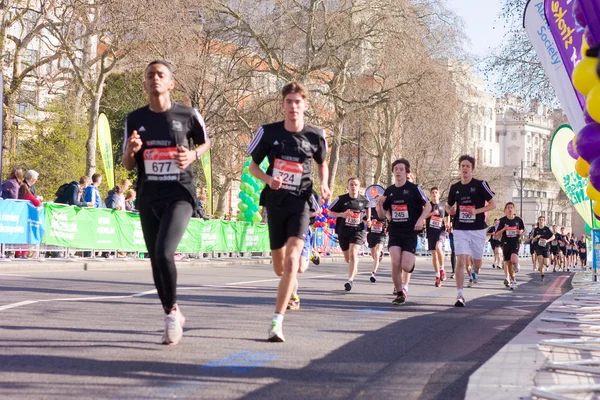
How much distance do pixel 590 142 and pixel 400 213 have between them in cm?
805

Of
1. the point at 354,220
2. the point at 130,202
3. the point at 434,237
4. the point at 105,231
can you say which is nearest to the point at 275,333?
the point at 354,220

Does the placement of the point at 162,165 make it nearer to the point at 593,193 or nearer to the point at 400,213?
the point at 593,193

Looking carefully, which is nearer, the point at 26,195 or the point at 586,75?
the point at 586,75

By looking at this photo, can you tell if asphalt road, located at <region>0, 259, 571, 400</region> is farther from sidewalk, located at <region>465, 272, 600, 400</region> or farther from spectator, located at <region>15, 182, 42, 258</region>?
spectator, located at <region>15, 182, 42, 258</region>

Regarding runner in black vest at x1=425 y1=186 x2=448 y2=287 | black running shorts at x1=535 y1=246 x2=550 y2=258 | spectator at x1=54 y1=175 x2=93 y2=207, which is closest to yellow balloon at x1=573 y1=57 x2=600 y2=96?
runner in black vest at x1=425 y1=186 x2=448 y2=287

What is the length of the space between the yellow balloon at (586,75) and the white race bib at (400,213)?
8454 mm

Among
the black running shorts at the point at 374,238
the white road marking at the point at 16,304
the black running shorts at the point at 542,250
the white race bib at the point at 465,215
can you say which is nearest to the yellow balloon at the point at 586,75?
the white road marking at the point at 16,304

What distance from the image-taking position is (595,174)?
20.3 ft

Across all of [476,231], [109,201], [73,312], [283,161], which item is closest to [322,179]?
[283,161]

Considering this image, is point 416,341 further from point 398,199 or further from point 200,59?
point 200,59

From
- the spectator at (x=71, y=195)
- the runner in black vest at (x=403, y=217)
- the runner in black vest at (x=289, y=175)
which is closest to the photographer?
the runner in black vest at (x=289, y=175)

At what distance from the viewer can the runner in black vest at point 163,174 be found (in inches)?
302

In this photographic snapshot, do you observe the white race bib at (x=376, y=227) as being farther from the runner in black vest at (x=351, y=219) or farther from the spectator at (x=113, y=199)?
the spectator at (x=113, y=199)

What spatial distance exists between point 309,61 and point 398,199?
3090 cm
